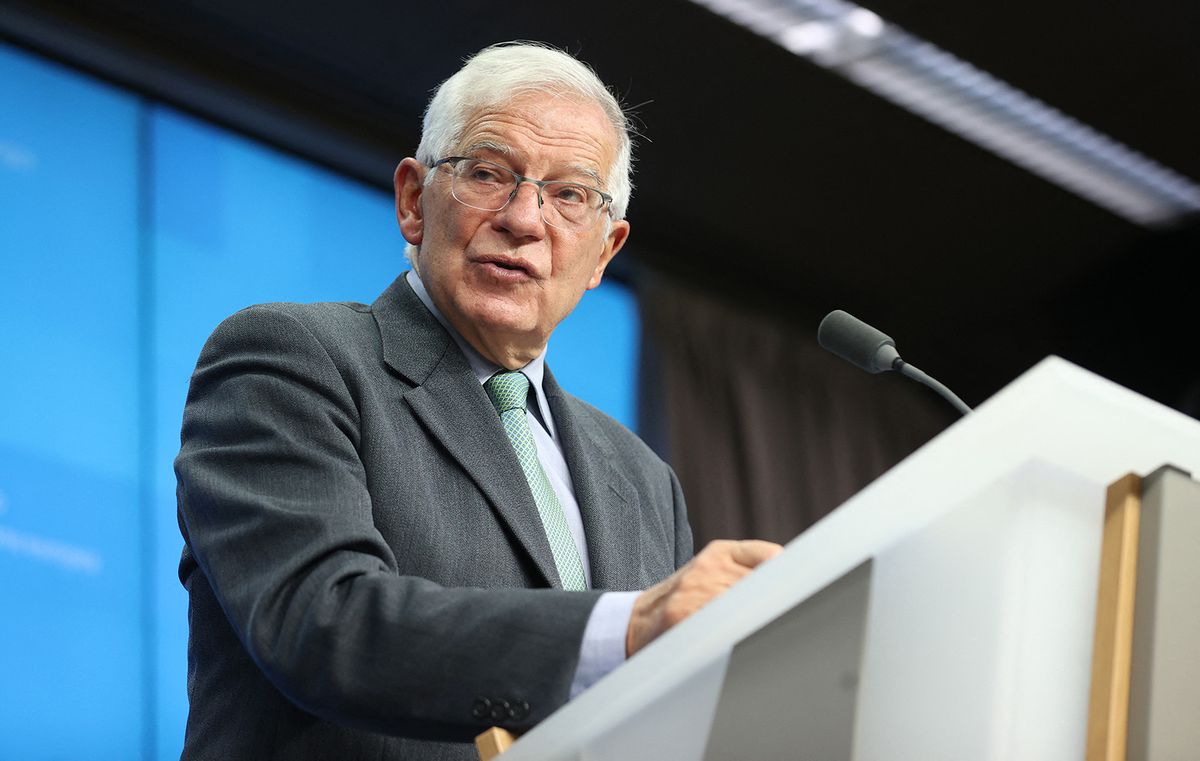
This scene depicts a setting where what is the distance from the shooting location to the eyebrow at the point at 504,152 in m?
2.22

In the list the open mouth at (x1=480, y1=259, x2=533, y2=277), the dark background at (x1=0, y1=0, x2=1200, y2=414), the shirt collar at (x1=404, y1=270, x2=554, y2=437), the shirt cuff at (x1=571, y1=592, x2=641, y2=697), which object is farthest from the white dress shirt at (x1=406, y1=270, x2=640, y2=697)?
the dark background at (x1=0, y1=0, x2=1200, y2=414)

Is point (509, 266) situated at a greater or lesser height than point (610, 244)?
lesser

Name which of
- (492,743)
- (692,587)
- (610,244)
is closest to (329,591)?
(492,743)

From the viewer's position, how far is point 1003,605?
1196 millimetres

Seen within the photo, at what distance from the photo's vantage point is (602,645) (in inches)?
54.4

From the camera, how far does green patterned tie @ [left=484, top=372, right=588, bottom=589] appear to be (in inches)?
76.0

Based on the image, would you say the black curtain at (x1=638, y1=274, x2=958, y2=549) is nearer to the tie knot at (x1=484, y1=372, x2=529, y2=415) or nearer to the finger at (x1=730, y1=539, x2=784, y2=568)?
the tie knot at (x1=484, y1=372, x2=529, y2=415)

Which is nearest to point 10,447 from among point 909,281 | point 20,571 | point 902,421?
point 20,571

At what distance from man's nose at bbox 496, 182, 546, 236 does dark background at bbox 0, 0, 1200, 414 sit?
2.07m

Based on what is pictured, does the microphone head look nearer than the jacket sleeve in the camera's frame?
No

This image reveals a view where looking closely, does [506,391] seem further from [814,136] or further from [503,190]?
[814,136]

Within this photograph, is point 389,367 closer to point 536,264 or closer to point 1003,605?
point 536,264

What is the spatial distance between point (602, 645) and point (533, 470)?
66 centimetres

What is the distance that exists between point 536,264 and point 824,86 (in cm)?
266
